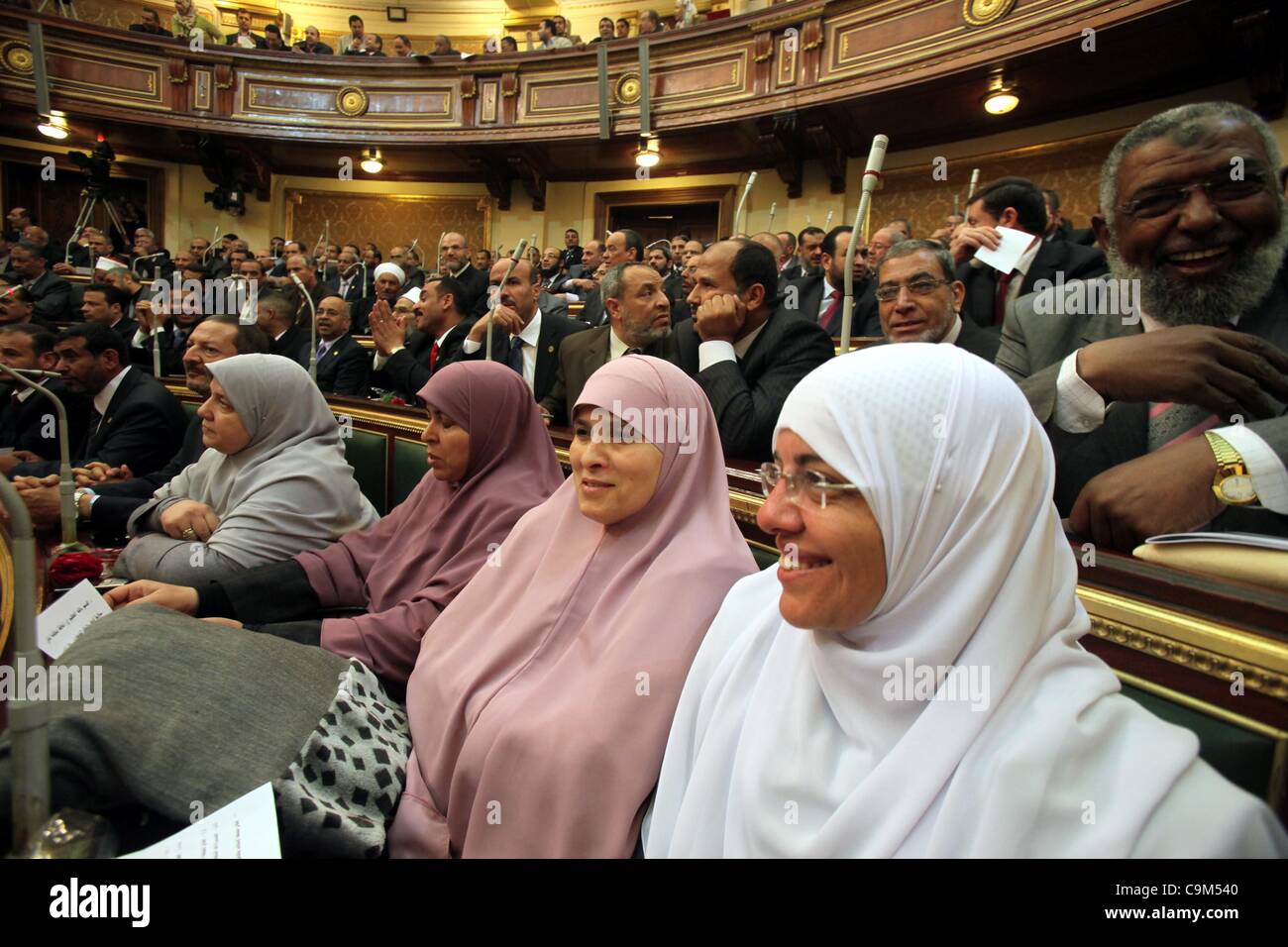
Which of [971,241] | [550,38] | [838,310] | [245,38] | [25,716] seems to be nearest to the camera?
[25,716]

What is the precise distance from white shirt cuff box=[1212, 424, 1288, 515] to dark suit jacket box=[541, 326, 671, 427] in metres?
3.02

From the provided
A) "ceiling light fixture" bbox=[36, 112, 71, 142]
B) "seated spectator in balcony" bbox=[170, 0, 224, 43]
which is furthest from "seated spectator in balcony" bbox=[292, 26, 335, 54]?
"ceiling light fixture" bbox=[36, 112, 71, 142]

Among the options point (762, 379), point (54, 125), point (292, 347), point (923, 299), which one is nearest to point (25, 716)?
point (762, 379)

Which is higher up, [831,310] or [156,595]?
[831,310]

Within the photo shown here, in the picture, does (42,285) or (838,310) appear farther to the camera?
(42,285)

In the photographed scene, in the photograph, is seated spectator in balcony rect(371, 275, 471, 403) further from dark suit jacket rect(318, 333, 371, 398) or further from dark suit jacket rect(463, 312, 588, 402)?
dark suit jacket rect(318, 333, 371, 398)

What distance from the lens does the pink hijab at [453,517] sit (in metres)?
2.37

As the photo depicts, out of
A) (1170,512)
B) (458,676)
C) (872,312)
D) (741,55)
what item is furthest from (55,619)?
(741,55)

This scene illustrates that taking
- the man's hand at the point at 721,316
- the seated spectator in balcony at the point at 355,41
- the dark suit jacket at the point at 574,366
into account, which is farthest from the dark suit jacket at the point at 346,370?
the seated spectator in balcony at the point at 355,41

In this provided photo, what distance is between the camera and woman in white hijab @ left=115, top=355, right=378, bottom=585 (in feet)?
8.66

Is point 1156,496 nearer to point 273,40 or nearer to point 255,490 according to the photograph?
point 255,490

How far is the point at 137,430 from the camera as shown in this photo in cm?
398

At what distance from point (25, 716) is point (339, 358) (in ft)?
16.8
